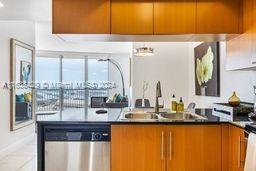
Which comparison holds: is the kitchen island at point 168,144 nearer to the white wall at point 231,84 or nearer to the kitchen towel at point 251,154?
the kitchen towel at point 251,154

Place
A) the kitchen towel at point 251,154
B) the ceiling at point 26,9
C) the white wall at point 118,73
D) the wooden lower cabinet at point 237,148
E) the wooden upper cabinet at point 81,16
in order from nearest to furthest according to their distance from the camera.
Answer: the kitchen towel at point 251,154, the wooden lower cabinet at point 237,148, the wooden upper cabinet at point 81,16, the ceiling at point 26,9, the white wall at point 118,73

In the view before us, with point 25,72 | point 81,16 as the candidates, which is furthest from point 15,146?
point 81,16

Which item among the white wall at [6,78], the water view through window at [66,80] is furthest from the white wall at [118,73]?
the white wall at [6,78]

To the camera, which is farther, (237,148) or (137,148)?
(137,148)

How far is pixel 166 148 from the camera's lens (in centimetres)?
260

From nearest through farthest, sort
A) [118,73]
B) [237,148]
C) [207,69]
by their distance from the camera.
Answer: [237,148] < [207,69] < [118,73]

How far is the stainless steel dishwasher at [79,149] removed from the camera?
263 cm

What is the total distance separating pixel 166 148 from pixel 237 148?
0.60 meters

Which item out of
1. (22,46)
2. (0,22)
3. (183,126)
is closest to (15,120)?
(22,46)

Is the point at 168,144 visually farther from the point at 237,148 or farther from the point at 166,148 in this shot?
the point at 237,148

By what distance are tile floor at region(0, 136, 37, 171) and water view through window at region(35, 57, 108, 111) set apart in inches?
171

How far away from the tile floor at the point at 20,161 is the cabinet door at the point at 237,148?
9.41 ft

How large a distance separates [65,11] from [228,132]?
6.37 ft

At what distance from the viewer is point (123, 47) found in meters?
9.80
